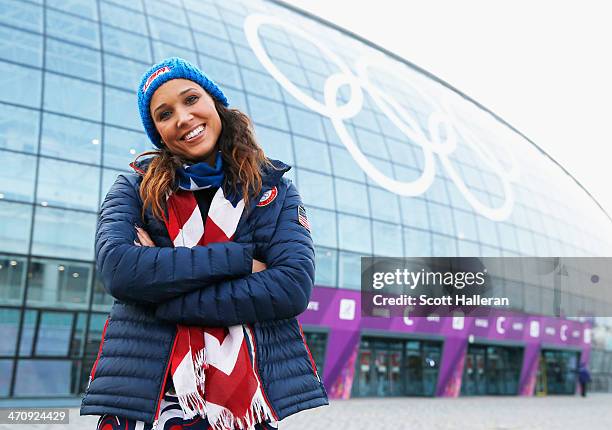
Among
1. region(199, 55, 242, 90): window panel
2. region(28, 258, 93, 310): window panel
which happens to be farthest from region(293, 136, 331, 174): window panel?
region(28, 258, 93, 310): window panel

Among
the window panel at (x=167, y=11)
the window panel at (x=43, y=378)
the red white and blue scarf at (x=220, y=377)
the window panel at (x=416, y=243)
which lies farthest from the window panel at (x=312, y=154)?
the red white and blue scarf at (x=220, y=377)

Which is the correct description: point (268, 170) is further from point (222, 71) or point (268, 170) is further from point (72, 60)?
point (222, 71)

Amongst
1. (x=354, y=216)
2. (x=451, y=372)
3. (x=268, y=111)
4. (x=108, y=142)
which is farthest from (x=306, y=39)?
(x=451, y=372)

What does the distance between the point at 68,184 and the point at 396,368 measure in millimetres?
13196

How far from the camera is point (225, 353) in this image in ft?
6.61

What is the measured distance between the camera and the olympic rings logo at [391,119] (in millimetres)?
24156

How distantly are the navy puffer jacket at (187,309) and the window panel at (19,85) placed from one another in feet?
53.7

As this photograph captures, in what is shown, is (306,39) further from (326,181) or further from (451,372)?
(451,372)

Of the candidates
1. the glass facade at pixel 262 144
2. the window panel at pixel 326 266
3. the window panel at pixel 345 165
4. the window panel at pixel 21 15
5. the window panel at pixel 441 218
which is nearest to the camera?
the glass facade at pixel 262 144

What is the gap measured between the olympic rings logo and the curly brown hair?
21.5 metres

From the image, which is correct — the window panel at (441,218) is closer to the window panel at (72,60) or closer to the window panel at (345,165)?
the window panel at (345,165)

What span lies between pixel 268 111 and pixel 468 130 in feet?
42.2

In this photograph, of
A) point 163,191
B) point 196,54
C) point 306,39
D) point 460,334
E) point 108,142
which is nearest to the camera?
point 163,191

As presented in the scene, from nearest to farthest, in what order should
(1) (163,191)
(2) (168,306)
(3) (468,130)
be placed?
(2) (168,306) < (1) (163,191) < (3) (468,130)
